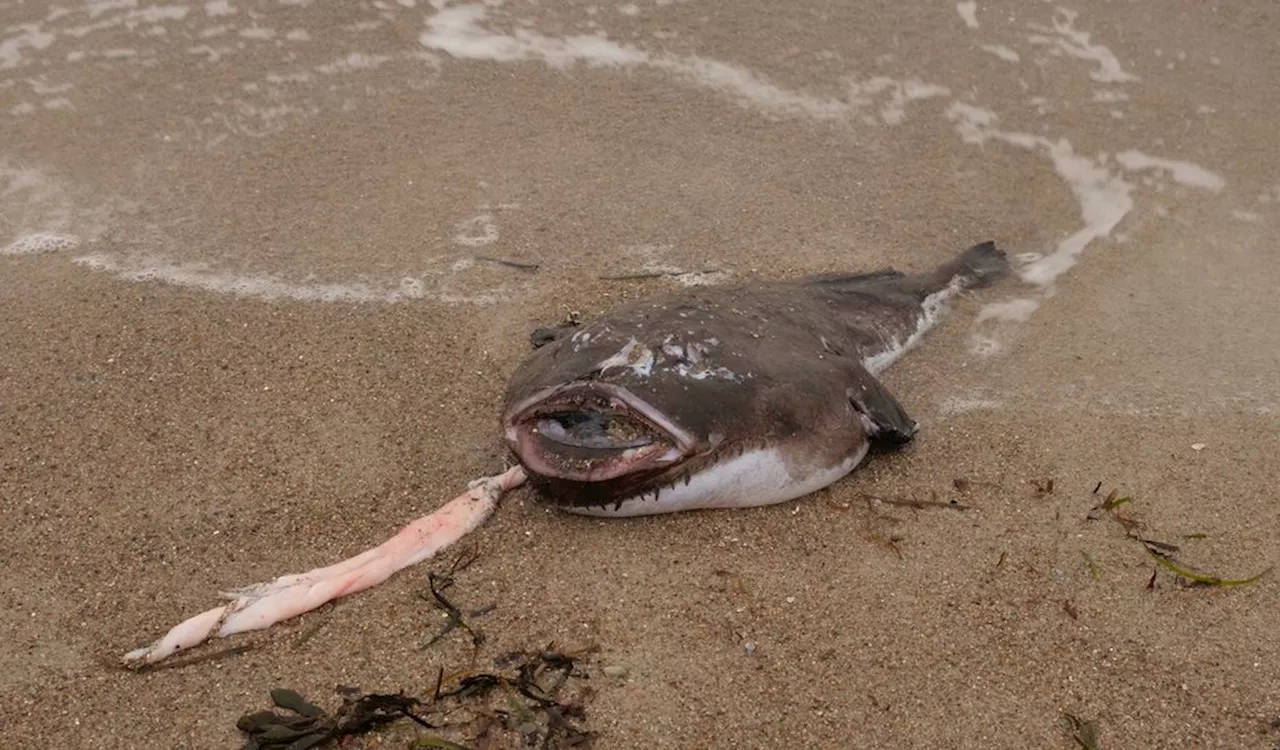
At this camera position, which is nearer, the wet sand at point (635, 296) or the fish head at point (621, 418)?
the wet sand at point (635, 296)

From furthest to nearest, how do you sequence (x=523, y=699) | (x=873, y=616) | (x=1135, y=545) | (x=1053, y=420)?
(x=1053, y=420) → (x=1135, y=545) → (x=873, y=616) → (x=523, y=699)

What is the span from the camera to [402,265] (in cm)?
577

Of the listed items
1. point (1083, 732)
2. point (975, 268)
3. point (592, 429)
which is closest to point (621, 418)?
point (592, 429)

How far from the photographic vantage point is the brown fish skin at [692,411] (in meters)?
3.95

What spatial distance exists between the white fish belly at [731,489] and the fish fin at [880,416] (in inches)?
13.3

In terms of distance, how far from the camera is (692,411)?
4.00m

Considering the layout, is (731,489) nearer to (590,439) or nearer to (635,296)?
(590,439)

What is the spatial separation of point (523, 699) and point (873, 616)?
1209mm

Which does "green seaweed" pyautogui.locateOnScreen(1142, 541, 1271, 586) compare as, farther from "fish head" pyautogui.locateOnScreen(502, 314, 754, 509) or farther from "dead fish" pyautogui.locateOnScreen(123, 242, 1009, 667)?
"fish head" pyautogui.locateOnScreen(502, 314, 754, 509)

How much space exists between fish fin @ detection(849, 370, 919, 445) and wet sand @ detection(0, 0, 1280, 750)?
0.14m

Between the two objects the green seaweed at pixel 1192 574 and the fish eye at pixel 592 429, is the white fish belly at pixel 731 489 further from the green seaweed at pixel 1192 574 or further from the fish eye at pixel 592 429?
the green seaweed at pixel 1192 574

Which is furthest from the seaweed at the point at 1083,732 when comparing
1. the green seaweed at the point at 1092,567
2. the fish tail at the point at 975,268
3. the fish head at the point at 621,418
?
the fish tail at the point at 975,268

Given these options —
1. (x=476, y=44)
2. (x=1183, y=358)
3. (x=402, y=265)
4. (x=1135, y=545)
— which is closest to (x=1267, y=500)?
(x=1135, y=545)

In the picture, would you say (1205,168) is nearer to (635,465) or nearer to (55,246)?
(635,465)
